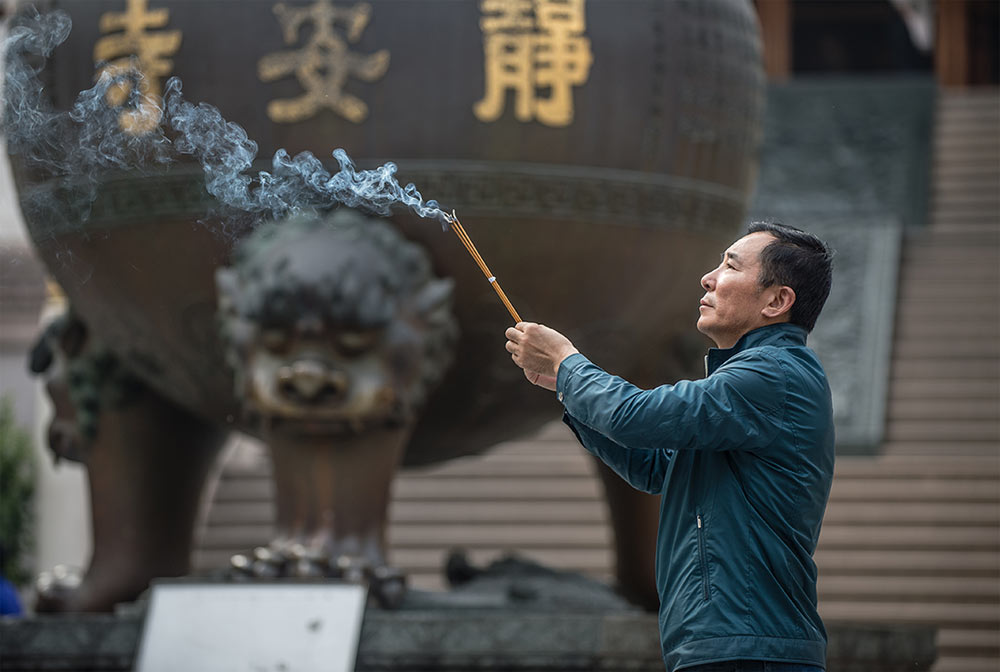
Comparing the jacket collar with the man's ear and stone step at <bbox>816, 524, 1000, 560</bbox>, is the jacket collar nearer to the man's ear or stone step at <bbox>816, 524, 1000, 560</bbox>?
the man's ear

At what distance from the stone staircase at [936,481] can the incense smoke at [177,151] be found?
4.29 meters

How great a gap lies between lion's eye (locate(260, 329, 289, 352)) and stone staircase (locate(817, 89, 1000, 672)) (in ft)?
14.0

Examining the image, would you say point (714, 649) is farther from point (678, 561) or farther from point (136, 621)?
point (136, 621)

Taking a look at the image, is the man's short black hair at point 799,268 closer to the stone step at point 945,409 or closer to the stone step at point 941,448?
the stone step at point 941,448

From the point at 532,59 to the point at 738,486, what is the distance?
250 cm

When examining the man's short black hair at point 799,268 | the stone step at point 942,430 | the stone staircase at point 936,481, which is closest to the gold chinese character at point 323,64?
the man's short black hair at point 799,268

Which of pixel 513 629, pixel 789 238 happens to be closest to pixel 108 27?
pixel 513 629

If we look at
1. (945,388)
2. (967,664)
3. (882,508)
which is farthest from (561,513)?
(945,388)

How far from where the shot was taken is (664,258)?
4.97m

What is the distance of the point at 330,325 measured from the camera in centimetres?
442

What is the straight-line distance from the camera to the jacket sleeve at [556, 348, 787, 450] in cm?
227

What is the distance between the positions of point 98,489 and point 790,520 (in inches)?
136

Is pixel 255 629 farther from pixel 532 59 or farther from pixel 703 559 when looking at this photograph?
pixel 703 559

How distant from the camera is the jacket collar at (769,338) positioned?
2.42m
